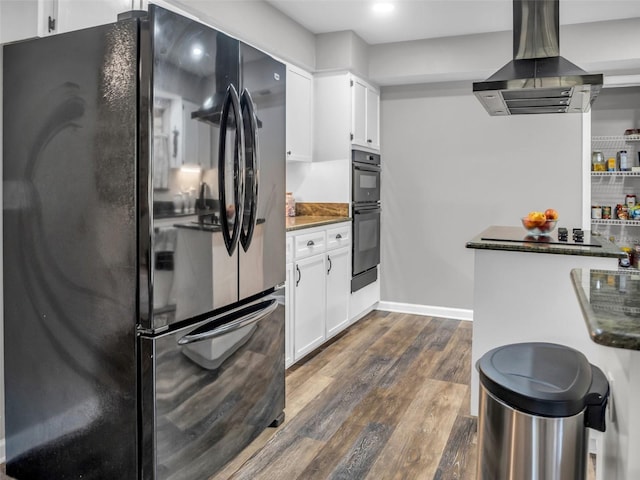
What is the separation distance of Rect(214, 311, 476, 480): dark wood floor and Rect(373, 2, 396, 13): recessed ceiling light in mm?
2501

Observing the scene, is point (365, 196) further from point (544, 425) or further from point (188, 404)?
point (544, 425)

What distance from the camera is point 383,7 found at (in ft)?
12.0

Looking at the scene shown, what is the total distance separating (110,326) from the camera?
1799 millimetres

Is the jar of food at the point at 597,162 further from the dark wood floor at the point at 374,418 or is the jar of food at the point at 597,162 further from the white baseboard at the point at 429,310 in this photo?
the dark wood floor at the point at 374,418

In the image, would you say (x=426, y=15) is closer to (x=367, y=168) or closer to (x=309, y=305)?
(x=367, y=168)

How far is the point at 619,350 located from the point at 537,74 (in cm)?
185

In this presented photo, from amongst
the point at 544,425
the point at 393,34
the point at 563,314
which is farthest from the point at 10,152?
the point at 393,34

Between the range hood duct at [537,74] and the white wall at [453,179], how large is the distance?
150 centimetres

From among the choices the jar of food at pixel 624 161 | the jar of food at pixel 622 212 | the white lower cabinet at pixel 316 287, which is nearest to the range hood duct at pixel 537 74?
the white lower cabinet at pixel 316 287

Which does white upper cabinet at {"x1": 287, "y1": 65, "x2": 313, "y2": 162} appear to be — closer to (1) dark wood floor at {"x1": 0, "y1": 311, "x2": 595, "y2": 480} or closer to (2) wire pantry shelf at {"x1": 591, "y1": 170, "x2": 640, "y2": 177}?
(1) dark wood floor at {"x1": 0, "y1": 311, "x2": 595, "y2": 480}

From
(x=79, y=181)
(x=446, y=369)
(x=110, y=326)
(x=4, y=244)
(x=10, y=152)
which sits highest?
(x=10, y=152)

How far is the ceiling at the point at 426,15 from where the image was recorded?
3566 mm

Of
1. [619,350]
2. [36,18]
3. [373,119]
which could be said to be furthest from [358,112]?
[619,350]

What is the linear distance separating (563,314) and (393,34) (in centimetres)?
288
